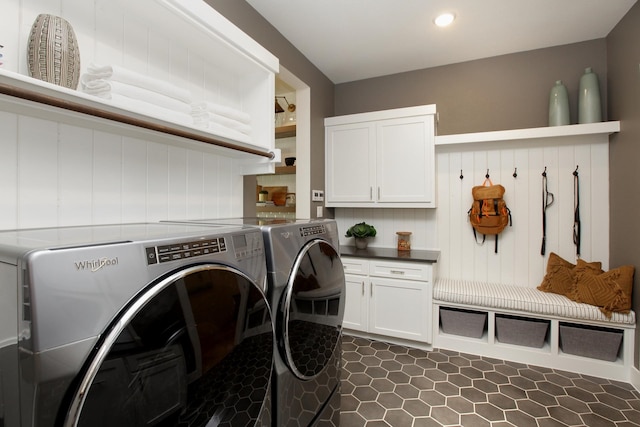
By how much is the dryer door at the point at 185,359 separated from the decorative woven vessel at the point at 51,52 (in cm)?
76

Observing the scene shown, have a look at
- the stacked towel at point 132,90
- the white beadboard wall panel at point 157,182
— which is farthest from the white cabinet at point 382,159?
the stacked towel at point 132,90

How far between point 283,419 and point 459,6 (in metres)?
2.61

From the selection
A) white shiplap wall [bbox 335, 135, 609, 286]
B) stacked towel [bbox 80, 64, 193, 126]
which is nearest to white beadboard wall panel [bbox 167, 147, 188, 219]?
stacked towel [bbox 80, 64, 193, 126]

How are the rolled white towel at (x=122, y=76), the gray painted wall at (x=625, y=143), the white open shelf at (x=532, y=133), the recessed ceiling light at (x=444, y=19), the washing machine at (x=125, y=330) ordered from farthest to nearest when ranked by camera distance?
the white open shelf at (x=532, y=133) → the recessed ceiling light at (x=444, y=19) → the gray painted wall at (x=625, y=143) → the rolled white towel at (x=122, y=76) → the washing machine at (x=125, y=330)

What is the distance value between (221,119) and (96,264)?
103 centimetres

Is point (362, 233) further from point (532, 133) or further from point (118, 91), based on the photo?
point (118, 91)

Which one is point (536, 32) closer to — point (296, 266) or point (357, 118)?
point (357, 118)

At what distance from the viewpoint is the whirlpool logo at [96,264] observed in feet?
1.80

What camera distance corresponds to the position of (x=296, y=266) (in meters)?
1.14

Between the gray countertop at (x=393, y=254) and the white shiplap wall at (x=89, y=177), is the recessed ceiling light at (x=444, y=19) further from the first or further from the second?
the white shiplap wall at (x=89, y=177)

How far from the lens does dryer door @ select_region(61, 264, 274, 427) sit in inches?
22.3

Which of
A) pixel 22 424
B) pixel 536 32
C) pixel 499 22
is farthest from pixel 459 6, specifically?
pixel 22 424

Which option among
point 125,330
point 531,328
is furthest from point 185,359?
point 531,328

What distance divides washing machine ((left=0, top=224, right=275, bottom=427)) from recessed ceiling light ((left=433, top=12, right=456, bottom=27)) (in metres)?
2.28
